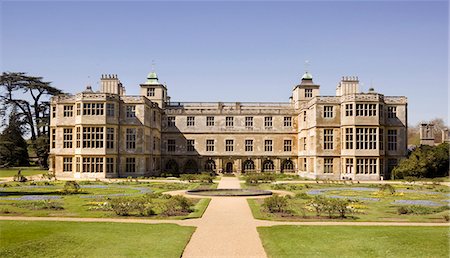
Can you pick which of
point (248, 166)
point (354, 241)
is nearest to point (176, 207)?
point (354, 241)

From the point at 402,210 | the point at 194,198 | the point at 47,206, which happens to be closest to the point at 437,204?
the point at 402,210

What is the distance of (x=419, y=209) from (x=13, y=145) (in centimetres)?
5826

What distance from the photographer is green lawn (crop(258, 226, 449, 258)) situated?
43.5 feet

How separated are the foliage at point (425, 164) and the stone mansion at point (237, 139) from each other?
7.66 feet

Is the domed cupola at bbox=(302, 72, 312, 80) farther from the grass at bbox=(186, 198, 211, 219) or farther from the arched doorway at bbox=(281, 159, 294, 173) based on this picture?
the grass at bbox=(186, 198, 211, 219)

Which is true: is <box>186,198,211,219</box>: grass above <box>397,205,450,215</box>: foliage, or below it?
below

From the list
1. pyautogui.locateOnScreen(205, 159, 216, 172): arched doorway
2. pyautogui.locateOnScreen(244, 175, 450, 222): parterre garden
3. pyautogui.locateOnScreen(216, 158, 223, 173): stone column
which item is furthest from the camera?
pyautogui.locateOnScreen(205, 159, 216, 172): arched doorway

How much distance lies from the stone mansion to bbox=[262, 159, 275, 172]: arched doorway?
139 millimetres

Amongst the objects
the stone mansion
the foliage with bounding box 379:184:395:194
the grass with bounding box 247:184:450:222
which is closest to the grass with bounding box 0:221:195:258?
the grass with bounding box 247:184:450:222

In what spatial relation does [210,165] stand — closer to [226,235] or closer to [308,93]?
[308,93]

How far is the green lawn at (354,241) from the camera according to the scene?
43.5 feet

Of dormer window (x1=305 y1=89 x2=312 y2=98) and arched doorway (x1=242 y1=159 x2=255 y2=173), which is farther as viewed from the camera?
dormer window (x1=305 y1=89 x2=312 y2=98)

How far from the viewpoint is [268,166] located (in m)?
60.4

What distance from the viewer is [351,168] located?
48031mm
